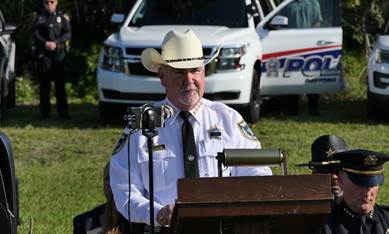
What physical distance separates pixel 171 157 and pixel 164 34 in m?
7.55

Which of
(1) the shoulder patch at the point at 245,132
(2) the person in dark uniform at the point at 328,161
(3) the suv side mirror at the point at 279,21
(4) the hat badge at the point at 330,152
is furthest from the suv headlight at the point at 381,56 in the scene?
(1) the shoulder patch at the point at 245,132

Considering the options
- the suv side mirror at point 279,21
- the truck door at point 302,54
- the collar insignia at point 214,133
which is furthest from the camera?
the truck door at point 302,54

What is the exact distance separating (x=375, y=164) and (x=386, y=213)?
0.36 meters

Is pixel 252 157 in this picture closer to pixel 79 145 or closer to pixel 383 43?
pixel 79 145

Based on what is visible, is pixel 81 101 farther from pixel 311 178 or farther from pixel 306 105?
pixel 311 178

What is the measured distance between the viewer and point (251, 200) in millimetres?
3873

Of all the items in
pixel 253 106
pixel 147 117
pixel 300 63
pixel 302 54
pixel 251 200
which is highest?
pixel 147 117

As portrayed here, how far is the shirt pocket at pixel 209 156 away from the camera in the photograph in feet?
16.3

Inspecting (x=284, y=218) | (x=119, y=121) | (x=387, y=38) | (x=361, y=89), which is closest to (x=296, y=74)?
(x=387, y=38)

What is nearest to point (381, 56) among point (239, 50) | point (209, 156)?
point (239, 50)

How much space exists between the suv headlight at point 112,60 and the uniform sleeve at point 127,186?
24.9 ft

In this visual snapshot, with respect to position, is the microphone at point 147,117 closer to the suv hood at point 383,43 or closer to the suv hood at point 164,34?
the suv hood at point 164,34

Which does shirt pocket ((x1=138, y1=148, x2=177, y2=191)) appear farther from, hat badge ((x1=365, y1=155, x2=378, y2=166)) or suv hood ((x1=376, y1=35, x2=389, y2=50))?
suv hood ((x1=376, y1=35, x2=389, y2=50))

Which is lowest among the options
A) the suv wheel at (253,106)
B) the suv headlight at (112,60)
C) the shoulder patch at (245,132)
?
the suv wheel at (253,106)
